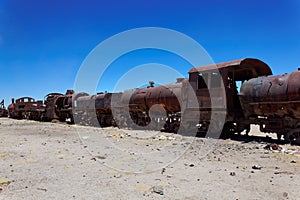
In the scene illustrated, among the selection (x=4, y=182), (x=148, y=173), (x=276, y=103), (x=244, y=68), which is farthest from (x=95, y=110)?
(x=4, y=182)

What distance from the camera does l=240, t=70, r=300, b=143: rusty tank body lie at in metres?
10.2

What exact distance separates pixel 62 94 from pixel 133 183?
27042 millimetres

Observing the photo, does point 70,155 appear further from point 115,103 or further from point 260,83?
point 115,103

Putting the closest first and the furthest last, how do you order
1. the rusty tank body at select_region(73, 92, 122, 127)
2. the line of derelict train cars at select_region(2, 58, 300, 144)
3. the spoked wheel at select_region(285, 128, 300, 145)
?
1. the spoked wheel at select_region(285, 128, 300, 145)
2. the line of derelict train cars at select_region(2, 58, 300, 144)
3. the rusty tank body at select_region(73, 92, 122, 127)

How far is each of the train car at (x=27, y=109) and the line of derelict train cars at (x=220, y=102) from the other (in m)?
13.7

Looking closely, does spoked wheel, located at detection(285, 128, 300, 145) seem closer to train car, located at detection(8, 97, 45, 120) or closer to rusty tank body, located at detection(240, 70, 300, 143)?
rusty tank body, located at detection(240, 70, 300, 143)

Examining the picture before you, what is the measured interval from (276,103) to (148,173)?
7135 mm

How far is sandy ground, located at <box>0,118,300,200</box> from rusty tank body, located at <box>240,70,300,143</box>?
1.56 metres

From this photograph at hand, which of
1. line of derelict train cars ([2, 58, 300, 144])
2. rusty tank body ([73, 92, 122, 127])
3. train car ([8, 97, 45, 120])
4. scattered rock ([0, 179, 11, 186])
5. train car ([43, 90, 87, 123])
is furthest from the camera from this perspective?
train car ([8, 97, 45, 120])

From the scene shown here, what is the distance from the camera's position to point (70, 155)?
27.1 feet

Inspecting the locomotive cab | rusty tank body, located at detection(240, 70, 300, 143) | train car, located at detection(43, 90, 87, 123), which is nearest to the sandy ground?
rusty tank body, located at detection(240, 70, 300, 143)

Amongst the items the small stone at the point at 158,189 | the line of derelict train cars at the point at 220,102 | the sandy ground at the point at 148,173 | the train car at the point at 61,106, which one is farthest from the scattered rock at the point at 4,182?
the train car at the point at 61,106

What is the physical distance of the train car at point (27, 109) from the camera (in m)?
31.8

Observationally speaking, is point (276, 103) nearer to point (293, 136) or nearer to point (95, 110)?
point (293, 136)
